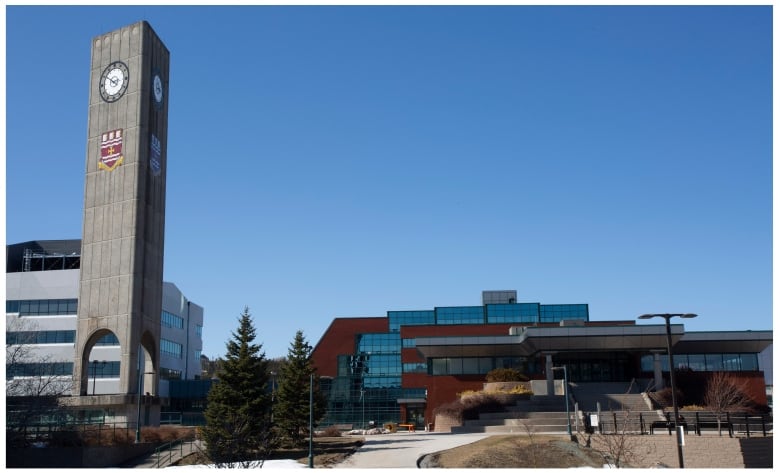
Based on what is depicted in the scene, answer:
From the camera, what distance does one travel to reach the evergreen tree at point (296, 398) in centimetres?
4691

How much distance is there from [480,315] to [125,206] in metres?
53.9

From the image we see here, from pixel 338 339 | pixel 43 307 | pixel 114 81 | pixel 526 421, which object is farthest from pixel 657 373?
pixel 43 307

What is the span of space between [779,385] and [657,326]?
38389 millimetres

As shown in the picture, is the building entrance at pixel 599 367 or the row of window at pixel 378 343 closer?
the building entrance at pixel 599 367

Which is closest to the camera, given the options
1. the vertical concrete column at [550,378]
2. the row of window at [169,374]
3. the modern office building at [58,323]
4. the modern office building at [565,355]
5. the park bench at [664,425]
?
the park bench at [664,425]

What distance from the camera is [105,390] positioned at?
3329 inches

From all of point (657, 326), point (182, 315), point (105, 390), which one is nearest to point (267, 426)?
point (657, 326)

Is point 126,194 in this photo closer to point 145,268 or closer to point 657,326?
point 145,268

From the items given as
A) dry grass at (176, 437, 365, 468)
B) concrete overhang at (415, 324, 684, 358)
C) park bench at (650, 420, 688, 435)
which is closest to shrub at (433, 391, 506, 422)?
concrete overhang at (415, 324, 684, 358)

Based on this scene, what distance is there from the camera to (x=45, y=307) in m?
87.2

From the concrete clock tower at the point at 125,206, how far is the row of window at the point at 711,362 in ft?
135

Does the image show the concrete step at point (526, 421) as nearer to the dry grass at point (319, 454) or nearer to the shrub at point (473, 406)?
the shrub at point (473, 406)

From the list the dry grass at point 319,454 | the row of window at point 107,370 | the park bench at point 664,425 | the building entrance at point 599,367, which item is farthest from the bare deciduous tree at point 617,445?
the row of window at point 107,370

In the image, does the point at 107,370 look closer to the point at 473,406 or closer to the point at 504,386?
the point at 473,406
